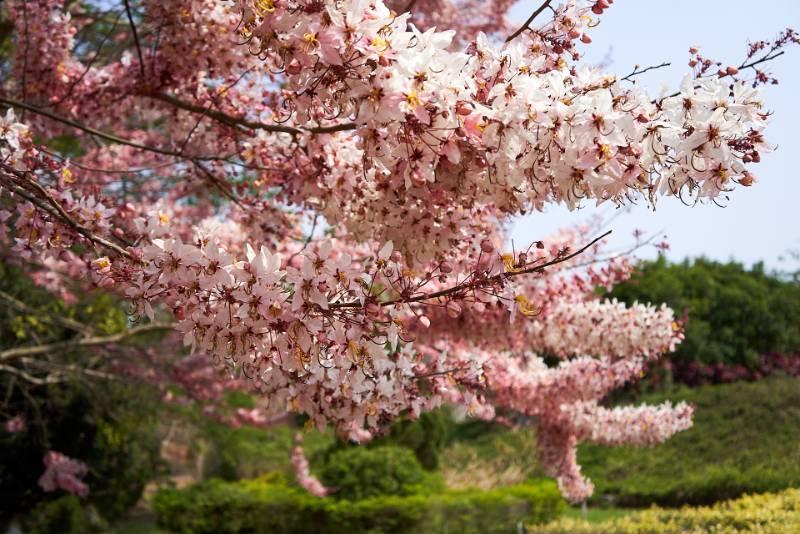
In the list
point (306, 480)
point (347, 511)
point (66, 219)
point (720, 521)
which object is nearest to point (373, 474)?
point (347, 511)

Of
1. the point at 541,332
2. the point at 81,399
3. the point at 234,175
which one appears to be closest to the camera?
the point at 234,175

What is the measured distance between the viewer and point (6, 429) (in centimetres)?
889

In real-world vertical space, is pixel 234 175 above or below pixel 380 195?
above

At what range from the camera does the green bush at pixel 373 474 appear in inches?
357

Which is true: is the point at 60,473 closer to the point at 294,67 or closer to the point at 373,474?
the point at 373,474

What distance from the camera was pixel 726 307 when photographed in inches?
634

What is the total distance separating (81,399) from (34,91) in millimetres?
6661

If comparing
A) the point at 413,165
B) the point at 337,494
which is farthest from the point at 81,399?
the point at 413,165

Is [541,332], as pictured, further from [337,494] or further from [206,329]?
[337,494]

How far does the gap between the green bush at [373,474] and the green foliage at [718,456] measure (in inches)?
97.4

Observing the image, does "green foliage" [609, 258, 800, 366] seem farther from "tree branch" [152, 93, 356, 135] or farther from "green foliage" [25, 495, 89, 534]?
"tree branch" [152, 93, 356, 135]

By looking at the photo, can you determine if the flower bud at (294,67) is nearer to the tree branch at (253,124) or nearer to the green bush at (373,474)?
the tree branch at (253,124)

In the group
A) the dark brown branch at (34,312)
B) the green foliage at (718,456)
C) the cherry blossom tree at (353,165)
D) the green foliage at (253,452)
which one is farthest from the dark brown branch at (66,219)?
the green foliage at (253,452)

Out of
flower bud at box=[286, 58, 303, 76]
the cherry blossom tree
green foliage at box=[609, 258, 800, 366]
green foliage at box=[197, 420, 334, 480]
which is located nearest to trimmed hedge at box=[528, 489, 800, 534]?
the cherry blossom tree
